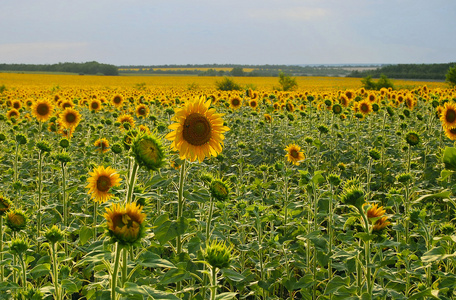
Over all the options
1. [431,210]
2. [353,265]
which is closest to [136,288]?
[353,265]

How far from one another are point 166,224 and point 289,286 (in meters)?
1.36

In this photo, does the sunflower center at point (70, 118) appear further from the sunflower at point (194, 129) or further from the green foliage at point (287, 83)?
the green foliage at point (287, 83)

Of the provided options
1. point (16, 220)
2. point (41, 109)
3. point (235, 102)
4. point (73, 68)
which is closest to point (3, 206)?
point (16, 220)

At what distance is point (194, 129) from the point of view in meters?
2.43

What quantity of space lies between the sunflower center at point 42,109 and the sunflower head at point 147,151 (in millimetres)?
6193

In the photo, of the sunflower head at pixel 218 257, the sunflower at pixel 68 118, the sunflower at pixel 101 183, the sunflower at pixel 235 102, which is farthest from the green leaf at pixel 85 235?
the sunflower at pixel 235 102

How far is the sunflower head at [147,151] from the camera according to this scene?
1656 mm

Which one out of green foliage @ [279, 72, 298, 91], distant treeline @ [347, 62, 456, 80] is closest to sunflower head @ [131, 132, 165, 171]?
green foliage @ [279, 72, 298, 91]

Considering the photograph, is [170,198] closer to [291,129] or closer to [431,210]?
[431,210]

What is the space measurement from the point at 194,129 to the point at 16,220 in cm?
125

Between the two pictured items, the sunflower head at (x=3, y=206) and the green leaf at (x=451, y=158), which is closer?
the green leaf at (x=451, y=158)

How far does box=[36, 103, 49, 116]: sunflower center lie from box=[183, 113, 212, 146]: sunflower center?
5621 millimetres

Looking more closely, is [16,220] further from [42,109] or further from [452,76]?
[452,76]

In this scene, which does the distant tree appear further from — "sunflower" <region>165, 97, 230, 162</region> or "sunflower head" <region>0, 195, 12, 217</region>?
"sunflower head" <region>0, 195, 12, 217</region>
